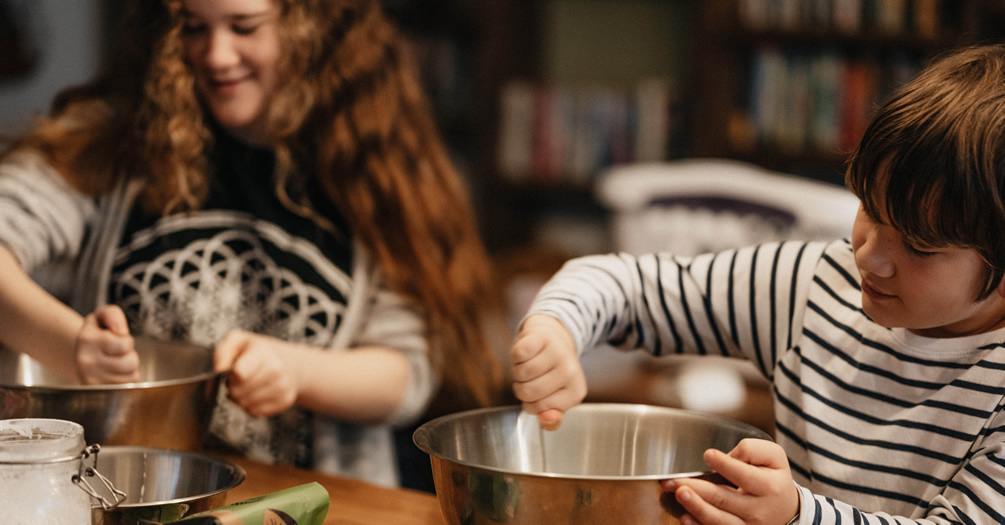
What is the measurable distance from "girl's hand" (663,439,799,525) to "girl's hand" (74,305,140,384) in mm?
478

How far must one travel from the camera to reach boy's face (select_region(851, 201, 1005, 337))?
616mm

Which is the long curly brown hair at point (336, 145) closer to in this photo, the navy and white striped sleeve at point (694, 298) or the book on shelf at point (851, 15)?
the navy and white striped sleeve at point (694, 298)

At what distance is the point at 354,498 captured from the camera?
30.5 inches

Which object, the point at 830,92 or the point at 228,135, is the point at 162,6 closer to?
the point at 228,135

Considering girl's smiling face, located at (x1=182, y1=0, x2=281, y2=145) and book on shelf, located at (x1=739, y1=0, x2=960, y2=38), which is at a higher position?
book on shelf, located at (x1=739, y1=0, x2=960, y2=38)

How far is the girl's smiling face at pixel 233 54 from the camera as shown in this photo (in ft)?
3.11

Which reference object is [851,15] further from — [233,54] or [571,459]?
[571,459]

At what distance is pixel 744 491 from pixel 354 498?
0.35 m

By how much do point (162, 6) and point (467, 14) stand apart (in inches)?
70.1

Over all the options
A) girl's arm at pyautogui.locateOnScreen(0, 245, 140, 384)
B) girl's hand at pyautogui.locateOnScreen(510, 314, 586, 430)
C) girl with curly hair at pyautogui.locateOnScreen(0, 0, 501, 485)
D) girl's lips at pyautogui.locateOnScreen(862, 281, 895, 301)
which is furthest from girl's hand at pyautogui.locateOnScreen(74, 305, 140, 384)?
girl's lips at pyautogui.locateOnScreen(862, 281, 895, 301)

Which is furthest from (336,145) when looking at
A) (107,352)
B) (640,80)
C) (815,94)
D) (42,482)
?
(640,80)

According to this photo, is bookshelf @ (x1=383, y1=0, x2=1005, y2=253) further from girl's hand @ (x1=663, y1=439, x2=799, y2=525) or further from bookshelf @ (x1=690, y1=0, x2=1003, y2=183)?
girl's hand @ (x1=663, y1=439, x2=799, y2=525)

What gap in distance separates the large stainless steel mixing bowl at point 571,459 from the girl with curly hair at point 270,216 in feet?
1.01

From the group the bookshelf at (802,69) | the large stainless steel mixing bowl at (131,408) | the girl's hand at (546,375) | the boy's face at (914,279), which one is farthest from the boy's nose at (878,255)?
the bookshelf at (802,69)
